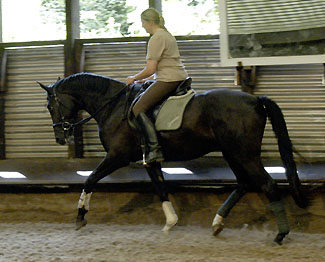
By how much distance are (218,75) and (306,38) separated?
1.70m

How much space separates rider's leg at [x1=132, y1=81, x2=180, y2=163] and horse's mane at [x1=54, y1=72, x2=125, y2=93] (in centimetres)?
66

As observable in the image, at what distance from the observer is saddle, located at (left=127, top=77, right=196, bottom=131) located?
19.9ft

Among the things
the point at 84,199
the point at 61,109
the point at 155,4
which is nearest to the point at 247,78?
the point at 155,4

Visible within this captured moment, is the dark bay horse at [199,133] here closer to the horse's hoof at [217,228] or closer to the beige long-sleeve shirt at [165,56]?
the horse's hoof at [217,228]

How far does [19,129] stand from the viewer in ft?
31.4

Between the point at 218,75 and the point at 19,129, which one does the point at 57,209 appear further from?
the point at 218,75

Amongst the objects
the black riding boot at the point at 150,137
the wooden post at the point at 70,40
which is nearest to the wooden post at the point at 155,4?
the wooden post at the point at 70,40

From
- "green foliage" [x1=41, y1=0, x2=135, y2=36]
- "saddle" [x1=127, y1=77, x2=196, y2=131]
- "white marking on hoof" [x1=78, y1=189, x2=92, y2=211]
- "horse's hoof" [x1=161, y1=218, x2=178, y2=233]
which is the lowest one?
"horse's hoof" [x1=161, y1=218, x2=178, y2=233]

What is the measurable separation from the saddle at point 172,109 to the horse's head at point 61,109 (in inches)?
46.0

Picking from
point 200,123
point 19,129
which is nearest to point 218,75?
point 200,123

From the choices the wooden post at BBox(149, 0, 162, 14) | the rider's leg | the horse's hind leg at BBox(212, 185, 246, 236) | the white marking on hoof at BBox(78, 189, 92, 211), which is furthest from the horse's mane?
the wooden post at BBox(149, 0, 162, 14)

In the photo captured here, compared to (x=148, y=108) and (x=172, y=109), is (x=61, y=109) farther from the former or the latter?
(x=172, y=109)

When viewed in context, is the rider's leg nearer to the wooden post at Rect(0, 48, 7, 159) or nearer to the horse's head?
the horse's head

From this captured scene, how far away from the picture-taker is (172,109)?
607 centimetres
